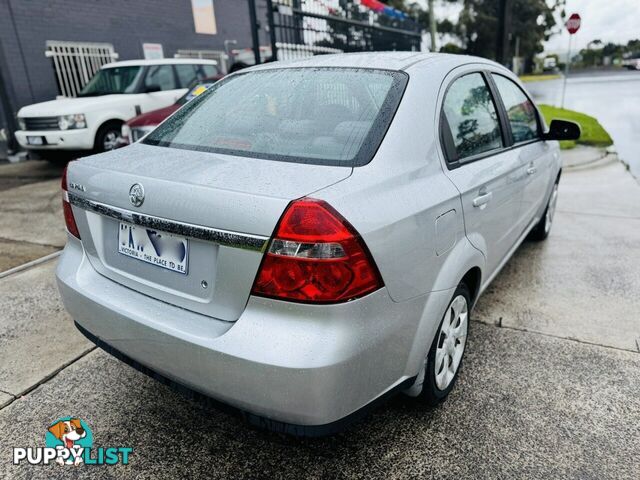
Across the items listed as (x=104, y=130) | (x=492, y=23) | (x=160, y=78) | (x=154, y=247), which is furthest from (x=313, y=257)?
(x=492, y=23)

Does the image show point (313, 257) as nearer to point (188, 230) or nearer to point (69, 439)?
point (188, 230)

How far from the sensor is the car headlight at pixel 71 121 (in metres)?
7.82

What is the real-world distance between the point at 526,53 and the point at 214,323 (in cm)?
6161

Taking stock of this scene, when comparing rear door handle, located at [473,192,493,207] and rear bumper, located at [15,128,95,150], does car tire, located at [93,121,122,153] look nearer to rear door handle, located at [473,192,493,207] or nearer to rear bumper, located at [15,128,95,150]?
rear bumper, located at [15,128,95,150]

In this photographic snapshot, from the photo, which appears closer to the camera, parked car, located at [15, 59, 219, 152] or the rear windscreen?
the rear windscreen

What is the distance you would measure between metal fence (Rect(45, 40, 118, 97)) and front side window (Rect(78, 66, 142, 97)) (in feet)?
5.97

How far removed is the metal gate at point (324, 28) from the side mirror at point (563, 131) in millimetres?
4669

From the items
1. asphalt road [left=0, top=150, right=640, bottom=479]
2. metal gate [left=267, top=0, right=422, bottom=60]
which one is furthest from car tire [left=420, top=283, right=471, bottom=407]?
metal gate [left=267, top=0, right=422, bottom=60]

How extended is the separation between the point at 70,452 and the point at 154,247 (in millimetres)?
1036

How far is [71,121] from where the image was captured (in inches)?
309

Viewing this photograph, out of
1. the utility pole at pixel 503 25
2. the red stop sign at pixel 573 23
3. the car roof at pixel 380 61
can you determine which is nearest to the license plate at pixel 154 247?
the car roof at pixel 380 61

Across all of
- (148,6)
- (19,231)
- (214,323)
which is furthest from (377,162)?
(148,6)

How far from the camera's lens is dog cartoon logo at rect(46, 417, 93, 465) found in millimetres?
2113

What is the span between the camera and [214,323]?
173 centimetres
